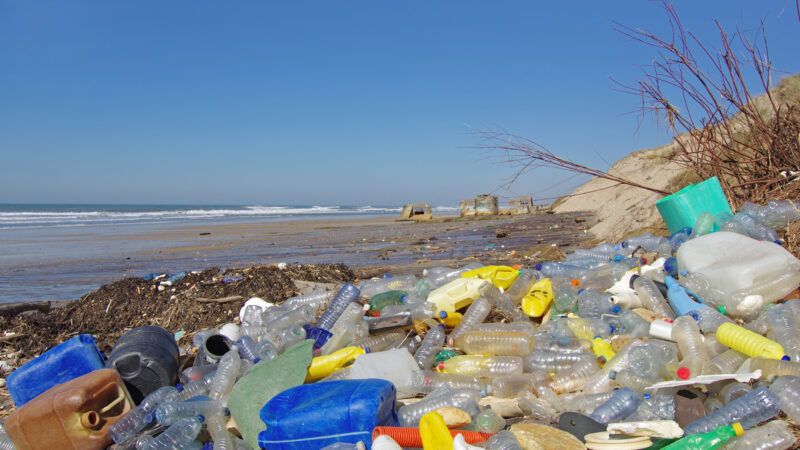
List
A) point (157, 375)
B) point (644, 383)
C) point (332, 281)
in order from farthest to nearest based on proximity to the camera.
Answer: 1. point (332, 281)
2. point (157, 375)
3. point (644, 383)

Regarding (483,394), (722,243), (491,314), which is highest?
(722,243)

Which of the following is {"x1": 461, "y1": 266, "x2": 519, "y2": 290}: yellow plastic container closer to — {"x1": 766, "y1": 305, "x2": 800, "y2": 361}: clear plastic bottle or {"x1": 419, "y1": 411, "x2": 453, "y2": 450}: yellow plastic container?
{"x1": 766, "y1": 305, "x2": 800, "y2": 361}: clear plastic bottle

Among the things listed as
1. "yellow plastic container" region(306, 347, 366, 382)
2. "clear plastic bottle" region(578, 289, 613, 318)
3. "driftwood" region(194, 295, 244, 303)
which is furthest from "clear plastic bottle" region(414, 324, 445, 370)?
"driftwood" region(194, 295, 244, 303)

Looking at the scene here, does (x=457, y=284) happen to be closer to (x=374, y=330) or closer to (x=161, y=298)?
(x=374, y=330)

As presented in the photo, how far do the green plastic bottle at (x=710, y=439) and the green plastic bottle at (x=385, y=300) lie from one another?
2.83 meters

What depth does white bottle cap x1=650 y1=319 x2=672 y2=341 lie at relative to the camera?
11.3ft

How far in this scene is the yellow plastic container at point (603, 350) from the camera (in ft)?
11.5

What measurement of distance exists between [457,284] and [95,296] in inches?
189

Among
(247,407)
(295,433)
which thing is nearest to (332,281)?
(247,407)

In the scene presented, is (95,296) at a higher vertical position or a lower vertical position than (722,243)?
lower

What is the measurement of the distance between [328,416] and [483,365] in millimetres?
1398

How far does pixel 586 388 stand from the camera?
3234 mm

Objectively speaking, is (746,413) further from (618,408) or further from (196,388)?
(196,388)

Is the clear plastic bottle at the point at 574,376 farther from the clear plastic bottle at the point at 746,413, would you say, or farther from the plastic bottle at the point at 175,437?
the plastic bottle at the point at 175,437
